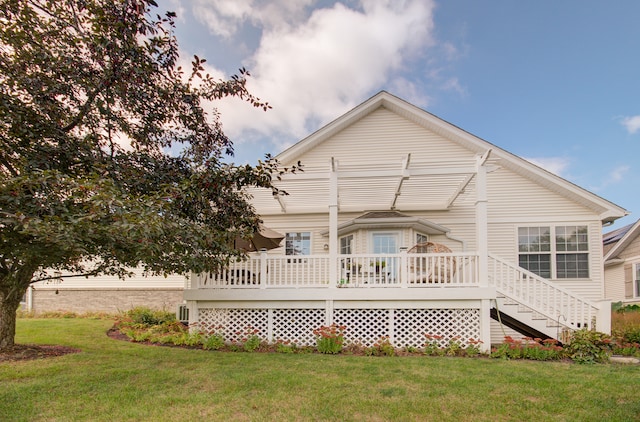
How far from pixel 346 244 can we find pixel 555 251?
5953 millimetres

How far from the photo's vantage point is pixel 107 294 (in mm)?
15250

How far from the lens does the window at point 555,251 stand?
1098cm

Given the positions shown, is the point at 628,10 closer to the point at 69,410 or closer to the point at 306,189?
the point at 306,189

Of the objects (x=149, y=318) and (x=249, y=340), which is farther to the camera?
(x=149, y=318)

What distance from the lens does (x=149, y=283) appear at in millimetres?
15062

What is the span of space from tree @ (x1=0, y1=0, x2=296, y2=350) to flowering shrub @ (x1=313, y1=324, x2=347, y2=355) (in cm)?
278

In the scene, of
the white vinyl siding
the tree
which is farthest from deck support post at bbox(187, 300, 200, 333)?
the white vinyl siding

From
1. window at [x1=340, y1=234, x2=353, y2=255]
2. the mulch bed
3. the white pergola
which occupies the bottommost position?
the mulch bed

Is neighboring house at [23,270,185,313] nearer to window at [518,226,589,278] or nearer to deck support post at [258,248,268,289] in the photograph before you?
deck support post at [258,248,268,289]

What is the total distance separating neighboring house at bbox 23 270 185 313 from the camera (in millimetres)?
14922

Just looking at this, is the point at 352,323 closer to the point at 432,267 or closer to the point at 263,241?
the point at 432,267

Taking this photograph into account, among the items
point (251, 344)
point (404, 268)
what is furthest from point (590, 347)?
point (251, 344)

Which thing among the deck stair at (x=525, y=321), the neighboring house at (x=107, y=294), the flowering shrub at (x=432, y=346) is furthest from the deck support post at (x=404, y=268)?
the neighboring house at (x=107, y=294)

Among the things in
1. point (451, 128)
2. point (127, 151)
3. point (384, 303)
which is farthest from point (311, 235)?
point (127, 151)
